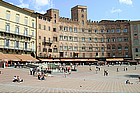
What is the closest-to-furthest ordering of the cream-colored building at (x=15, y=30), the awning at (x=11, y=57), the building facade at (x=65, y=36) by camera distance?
the cream-colored building at (x=15, y=30)
the building facade at (x=65, y=36)
the awning at (x=11, y=57)

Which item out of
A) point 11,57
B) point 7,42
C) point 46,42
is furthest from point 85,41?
point 11,57

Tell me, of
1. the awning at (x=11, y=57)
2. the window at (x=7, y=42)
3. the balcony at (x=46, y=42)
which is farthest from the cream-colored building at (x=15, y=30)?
the balcony at (x=46, y=42)

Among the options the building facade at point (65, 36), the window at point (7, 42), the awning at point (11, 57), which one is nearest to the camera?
the building facade at point (65, 36)

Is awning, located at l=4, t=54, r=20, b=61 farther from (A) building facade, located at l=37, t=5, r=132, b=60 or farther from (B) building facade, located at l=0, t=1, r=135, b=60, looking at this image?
(A) building facade, located at l=37, t=5, r=132, b=60

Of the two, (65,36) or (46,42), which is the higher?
(65,36)

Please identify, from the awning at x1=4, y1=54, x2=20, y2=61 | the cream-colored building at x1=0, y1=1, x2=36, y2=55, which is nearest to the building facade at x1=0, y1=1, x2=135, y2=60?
the cream-colored building at x1=0, y1=1, x2=36, y2=55

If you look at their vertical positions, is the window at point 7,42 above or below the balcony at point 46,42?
below

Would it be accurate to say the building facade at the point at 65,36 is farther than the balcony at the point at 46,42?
No

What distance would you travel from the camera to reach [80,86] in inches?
194

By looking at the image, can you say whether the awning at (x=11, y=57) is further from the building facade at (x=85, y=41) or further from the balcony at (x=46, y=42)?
the balcony at (x=46, y=42)

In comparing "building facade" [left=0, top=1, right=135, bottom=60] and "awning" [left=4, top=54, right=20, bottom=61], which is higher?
"building facade" [left=0, top=1, right=135, bottom=60]

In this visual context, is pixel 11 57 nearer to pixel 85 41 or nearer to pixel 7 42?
pixel 7 42
